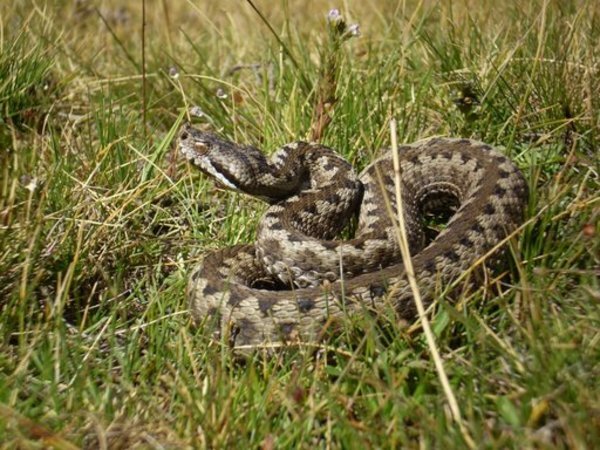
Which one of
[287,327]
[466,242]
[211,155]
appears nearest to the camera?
[287,327]

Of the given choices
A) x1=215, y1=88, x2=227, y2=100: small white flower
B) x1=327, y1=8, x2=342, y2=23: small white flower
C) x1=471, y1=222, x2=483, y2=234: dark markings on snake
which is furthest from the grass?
x1=471, y1=222, x2=483, y2=234: dark markings on snake

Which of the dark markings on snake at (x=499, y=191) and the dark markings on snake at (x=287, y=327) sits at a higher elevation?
the dark markings on snake at (x=499, y=191)

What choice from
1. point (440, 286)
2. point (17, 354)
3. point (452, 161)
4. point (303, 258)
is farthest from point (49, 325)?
point (452, 161)

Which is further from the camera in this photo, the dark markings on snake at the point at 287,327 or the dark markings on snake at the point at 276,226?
the dark markings on snake at the point at 276,226

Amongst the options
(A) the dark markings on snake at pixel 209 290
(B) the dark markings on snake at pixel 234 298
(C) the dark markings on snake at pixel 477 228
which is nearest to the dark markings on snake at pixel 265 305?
(B) the dark markings on snake at pixel 234 298

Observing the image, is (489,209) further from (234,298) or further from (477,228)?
(234,298)

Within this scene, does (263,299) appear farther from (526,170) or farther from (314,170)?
(526,170)

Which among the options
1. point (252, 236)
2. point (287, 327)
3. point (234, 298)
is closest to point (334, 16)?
point (252, 236)

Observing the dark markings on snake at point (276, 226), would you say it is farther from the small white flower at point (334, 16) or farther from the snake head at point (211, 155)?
the small white flower at point (334, 16)
